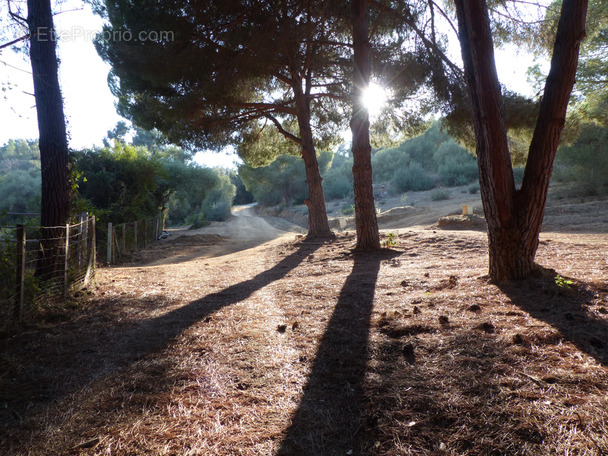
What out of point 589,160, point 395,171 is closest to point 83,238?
point 589,160

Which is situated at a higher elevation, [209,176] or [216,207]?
[209,176]

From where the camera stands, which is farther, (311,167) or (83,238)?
(311,167)

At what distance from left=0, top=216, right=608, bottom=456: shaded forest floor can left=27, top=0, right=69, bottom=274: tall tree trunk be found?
1.59 metres

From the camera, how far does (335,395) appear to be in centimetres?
218

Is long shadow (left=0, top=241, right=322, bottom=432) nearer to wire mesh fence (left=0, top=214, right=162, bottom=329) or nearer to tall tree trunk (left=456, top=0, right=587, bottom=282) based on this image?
wire mesh fence (left=0, top=214, right=162, bottom=329)

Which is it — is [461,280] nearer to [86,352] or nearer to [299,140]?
[86,352]

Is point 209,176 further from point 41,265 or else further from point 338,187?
A: point 41,265

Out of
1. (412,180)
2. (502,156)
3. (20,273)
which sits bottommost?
(20,273)

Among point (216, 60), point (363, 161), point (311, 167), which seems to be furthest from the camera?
point (311, 167)

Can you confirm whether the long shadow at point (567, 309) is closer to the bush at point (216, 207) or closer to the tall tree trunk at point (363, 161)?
the tall tree trunk at point (363, 161)

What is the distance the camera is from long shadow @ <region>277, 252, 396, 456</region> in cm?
175

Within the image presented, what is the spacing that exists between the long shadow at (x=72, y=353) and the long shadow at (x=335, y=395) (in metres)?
1.53

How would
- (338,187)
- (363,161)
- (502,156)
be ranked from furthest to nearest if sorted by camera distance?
(338,187)
(363,161)
(502,156)

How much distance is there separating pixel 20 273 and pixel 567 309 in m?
5.21
